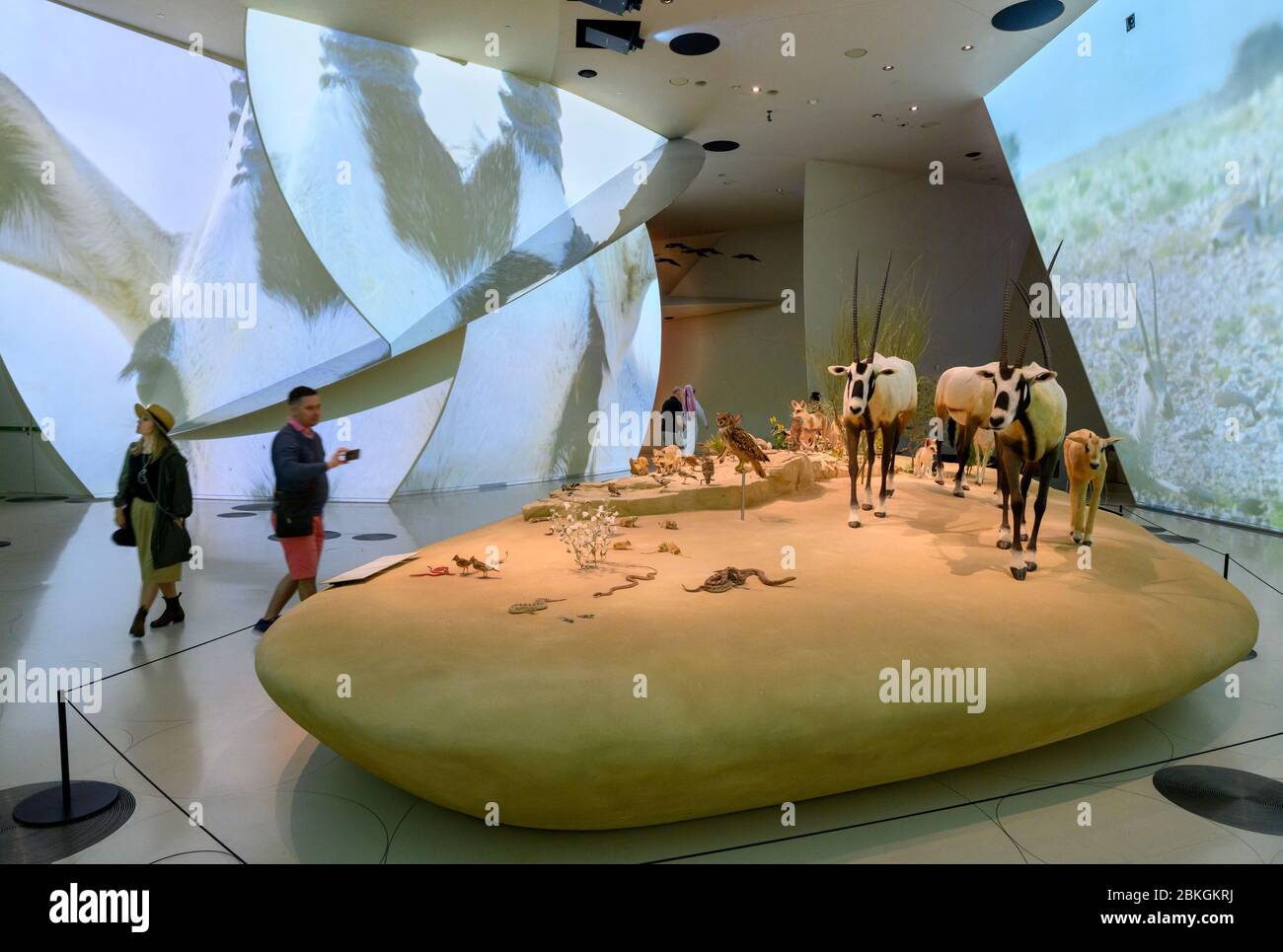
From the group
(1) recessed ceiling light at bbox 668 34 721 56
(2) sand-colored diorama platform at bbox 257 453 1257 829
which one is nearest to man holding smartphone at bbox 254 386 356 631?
(2) sand-colored diorama platform at bbox 257 453 1257 829

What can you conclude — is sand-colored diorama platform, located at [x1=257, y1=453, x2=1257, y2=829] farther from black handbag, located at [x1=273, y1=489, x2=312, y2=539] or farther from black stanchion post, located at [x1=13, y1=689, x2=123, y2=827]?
black handbag, located at [x1=273, y1=489, x2=312, y2=539]

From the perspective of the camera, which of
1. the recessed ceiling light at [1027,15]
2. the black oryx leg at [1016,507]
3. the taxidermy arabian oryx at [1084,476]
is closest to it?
the black oryx leg at [1016,507]

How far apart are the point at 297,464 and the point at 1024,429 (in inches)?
145

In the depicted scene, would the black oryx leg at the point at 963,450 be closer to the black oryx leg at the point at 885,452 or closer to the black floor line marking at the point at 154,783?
the black oryx leg at the point at 885,452

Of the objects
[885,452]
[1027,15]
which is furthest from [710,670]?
[1027,15]

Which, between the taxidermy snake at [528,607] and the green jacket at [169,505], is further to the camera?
the green jacket at [169,505]

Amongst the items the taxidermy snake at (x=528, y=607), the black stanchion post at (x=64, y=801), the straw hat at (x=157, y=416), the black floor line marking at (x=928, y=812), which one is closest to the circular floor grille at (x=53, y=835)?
the black stanchion post at (x=64, y=801)

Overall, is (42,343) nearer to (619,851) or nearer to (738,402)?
(619,851)

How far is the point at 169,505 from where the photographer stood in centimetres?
478

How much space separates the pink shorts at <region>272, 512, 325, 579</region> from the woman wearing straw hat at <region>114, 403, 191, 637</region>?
2.19 ft

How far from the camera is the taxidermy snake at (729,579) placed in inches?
140

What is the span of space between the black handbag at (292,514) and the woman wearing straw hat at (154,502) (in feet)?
2.21
